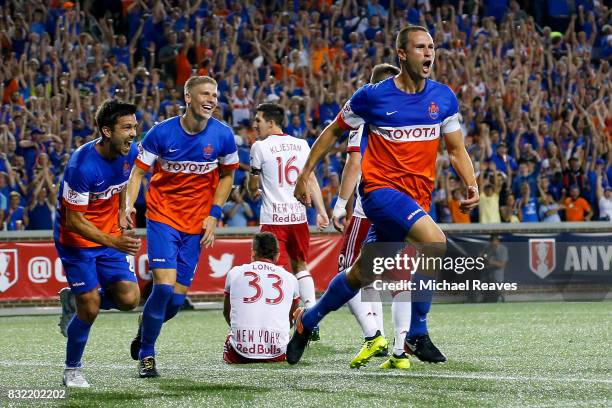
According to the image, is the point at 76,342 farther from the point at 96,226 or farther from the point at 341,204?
the point at 341,204

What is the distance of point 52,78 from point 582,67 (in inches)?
417

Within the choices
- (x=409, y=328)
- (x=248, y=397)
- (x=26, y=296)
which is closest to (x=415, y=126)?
(x=409, y=328)

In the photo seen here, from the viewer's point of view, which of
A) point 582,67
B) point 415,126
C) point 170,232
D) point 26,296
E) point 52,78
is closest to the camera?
point 415,126

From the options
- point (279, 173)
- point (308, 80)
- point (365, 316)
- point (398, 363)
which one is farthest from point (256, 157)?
point (308, 80)

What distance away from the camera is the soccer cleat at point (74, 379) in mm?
8320

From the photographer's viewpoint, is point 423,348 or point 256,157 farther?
point 256,157

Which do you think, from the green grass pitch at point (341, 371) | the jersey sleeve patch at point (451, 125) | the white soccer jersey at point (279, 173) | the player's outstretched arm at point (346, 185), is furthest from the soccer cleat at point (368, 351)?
the white soccer jersey at point (279, 173)

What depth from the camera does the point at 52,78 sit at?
2016 centimetres

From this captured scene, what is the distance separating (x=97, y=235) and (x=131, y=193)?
2.94 feet

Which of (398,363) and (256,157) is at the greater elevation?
(256,157)

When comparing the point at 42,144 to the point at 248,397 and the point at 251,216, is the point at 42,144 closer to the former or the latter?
the point at 251,216

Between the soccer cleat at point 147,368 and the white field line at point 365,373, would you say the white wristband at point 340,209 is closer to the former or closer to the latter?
the white field line at point 365,373

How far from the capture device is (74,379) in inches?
329

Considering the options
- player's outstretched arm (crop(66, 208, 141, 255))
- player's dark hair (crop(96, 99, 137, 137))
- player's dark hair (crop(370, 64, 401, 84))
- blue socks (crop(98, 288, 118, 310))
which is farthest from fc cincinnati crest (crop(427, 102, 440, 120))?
blue socks (crop(98, 288, 118, 310))
